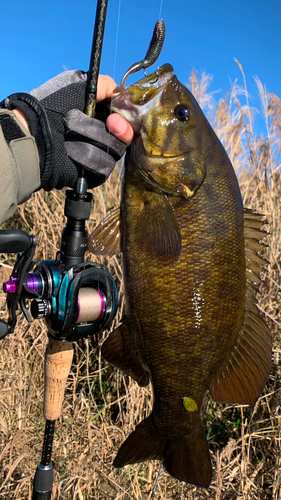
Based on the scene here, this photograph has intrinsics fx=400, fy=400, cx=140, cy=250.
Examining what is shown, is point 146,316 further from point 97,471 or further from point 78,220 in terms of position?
point 97,471

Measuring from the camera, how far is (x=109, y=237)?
1732mm

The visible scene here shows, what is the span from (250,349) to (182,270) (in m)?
0.51

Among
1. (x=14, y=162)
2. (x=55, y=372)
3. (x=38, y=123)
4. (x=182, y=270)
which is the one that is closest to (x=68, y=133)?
(x=38, y=123)

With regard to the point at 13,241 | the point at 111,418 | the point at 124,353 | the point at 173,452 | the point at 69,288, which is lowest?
the point at 111,418

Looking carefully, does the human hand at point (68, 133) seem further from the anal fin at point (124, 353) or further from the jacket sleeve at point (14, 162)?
the anal fin at point (124, 353)

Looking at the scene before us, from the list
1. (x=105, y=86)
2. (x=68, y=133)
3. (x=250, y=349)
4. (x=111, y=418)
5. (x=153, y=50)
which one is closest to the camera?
(x=153, y=50)

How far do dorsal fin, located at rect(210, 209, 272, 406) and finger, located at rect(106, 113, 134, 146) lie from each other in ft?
1.99

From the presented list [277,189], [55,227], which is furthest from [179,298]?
[277,189]

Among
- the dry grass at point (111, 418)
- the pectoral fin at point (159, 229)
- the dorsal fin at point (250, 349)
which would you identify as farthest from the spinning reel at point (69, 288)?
the dry grass at point (111, 418)

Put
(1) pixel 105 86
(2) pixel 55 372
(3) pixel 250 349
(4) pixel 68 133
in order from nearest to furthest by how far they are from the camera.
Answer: (4) pixel 68 133 < (3) pixel 250 349 < (1) pixel 105 86 < (2) pixel 55 372

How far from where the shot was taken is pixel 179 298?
1626 mm

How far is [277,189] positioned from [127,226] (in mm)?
2426

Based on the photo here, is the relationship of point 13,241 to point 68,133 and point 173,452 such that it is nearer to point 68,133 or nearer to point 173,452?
point 68,133

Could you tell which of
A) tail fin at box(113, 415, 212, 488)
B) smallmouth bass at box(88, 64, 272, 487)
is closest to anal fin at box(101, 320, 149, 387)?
smallmouth bass at box(88, 64, 272, 487)
